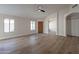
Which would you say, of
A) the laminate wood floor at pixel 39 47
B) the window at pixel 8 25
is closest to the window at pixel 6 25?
the window at pixel 8 25

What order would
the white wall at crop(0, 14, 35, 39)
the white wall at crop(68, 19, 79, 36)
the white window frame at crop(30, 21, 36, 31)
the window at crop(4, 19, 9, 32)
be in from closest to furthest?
the white wall at crop(0, 14, 35, 39) < the window at crop(4, 19, 9, 32) < the white wall at crop(68, 19, 79, 36) < the white window frame at crop(30, 21, 36, 31)

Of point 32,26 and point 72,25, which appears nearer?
point 72,25

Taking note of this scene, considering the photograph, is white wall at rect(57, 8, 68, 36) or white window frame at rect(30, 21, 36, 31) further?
white window frame at rect(30, 21, 36, 31)

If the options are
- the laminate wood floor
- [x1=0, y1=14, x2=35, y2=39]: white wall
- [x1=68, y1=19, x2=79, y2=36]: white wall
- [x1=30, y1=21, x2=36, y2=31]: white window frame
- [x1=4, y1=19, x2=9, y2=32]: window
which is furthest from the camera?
[x1=30, y1=21, x2=36, y2=31]: white window frame

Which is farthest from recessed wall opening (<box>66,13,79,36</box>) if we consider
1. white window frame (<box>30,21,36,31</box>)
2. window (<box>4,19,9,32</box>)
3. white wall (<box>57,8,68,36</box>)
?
window (<box>4,19,9,32</box>)

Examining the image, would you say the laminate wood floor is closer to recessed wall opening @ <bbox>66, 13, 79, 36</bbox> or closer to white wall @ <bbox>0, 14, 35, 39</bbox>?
white wall @ <bbox>0, 14, 35, 39</bbox>

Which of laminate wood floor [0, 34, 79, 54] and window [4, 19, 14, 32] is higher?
window [4, 19, 14, 32]

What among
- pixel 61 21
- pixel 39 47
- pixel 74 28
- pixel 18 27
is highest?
pixel 61 21

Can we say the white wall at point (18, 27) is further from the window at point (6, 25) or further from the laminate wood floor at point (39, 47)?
the laminate wood floor at point (39, 47)

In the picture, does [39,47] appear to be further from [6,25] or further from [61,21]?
[61,21]

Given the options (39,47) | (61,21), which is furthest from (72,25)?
(39,47)

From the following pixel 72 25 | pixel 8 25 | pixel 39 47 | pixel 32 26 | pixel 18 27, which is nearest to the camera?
pixel 39 47

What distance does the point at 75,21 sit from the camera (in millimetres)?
12898
